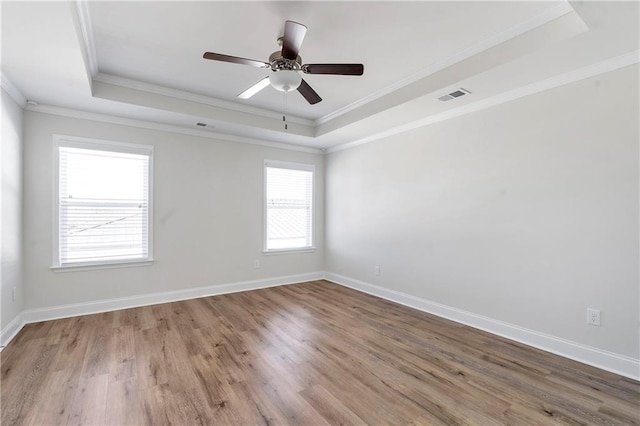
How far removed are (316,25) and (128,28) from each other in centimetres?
153

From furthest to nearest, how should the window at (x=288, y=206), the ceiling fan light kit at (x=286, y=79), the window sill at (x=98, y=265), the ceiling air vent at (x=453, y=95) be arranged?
the window at (x=288, y=206) → the window sill at (x=98, y=265) → the ceiling air vent at (x=453, y=95) → the ceiling fan light kit at (x=286, y=79)

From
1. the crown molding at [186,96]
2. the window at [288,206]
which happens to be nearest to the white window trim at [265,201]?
the window at [288,206]

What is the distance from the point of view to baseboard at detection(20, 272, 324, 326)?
3477 millimetres

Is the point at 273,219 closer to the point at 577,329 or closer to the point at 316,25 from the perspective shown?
the point at 316,25

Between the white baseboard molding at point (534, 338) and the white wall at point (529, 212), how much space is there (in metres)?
0.05

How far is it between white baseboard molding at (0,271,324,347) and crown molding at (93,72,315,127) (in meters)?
2.63

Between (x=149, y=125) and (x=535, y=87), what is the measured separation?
14.9ft

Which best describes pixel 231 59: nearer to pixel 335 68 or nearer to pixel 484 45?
pixel 335 68

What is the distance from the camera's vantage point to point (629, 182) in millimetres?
2389

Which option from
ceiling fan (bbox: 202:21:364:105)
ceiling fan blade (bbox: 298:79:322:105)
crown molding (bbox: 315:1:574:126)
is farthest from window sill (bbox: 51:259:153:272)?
crown molding (bbox: 315:1:574:126)

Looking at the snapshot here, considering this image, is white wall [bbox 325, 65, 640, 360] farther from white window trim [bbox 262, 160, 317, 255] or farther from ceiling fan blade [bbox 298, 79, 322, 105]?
ceiling fan blade [bbox 298, 79, 322, 105]

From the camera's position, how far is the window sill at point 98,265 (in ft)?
11.7

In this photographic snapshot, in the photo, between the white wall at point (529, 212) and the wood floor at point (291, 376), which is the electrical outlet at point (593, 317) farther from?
the wood floor at point (291, 376)

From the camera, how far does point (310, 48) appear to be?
8.97 feet
